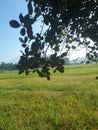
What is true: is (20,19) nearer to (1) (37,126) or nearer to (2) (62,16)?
(2) (62,16)

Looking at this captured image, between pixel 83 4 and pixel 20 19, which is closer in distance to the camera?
pixel 20 19

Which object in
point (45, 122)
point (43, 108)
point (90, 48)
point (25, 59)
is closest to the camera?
point (25, 59)

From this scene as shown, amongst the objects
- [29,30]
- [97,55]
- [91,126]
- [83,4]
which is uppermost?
[83,4]

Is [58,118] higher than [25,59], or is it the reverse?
[25,59]

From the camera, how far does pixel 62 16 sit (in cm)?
472

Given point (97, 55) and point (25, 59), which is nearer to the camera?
point (25, 59)

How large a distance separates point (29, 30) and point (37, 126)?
816 centimetres

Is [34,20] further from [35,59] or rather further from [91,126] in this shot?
[91,126]

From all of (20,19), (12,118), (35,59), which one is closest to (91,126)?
(12,118)

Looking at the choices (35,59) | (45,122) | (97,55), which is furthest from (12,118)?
(35,59)

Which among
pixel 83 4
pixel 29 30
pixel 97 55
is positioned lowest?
pixel 97 55

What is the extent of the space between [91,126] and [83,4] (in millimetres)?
7721

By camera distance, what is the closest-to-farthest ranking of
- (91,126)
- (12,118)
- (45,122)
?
(91,126), (45,122), (12,118)

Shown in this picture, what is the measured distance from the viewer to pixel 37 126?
467 inches
